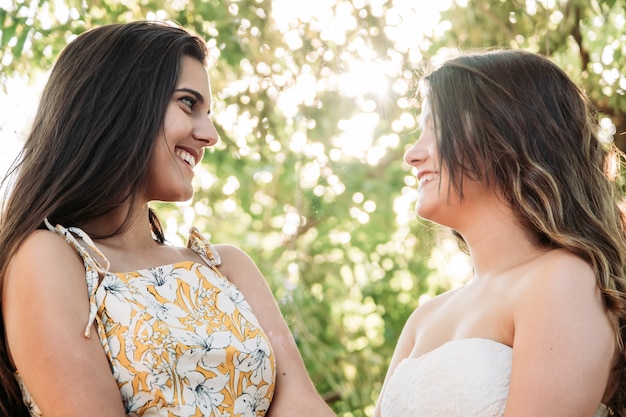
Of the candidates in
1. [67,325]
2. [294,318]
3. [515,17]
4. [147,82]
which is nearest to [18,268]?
[67,325]

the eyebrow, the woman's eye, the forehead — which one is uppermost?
the forehead

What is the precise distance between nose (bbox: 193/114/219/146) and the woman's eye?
4 cm

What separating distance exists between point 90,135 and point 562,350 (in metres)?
1.23

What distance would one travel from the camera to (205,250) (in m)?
2.58

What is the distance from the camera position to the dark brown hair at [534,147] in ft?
7.77

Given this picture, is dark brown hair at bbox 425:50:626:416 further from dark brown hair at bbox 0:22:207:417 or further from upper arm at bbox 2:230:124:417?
upper arm at bbox 2:230:124:417

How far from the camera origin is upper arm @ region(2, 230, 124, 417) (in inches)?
80.0

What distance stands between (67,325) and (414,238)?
11.5ft

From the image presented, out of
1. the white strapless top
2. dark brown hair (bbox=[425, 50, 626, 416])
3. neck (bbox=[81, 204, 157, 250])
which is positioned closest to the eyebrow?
neck (bbox=[81, 204, 157, 250])

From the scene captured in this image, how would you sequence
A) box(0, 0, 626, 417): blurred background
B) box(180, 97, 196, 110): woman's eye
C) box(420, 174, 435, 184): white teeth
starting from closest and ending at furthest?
box(180, 97, 196, 110): woman's eye
box(420, 174, 435, 184): white teeth
box(0, 0, 626, 417): blurred background

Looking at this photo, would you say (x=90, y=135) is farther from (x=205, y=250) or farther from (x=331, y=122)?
(x=331, y=122)

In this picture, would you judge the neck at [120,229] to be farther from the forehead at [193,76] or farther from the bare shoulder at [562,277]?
the bare shoulder at [562,277]

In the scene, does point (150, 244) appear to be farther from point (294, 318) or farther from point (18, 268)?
point (294, 318)

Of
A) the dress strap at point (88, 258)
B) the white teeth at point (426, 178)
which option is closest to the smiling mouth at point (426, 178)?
the white teeth at point (426, 178)
